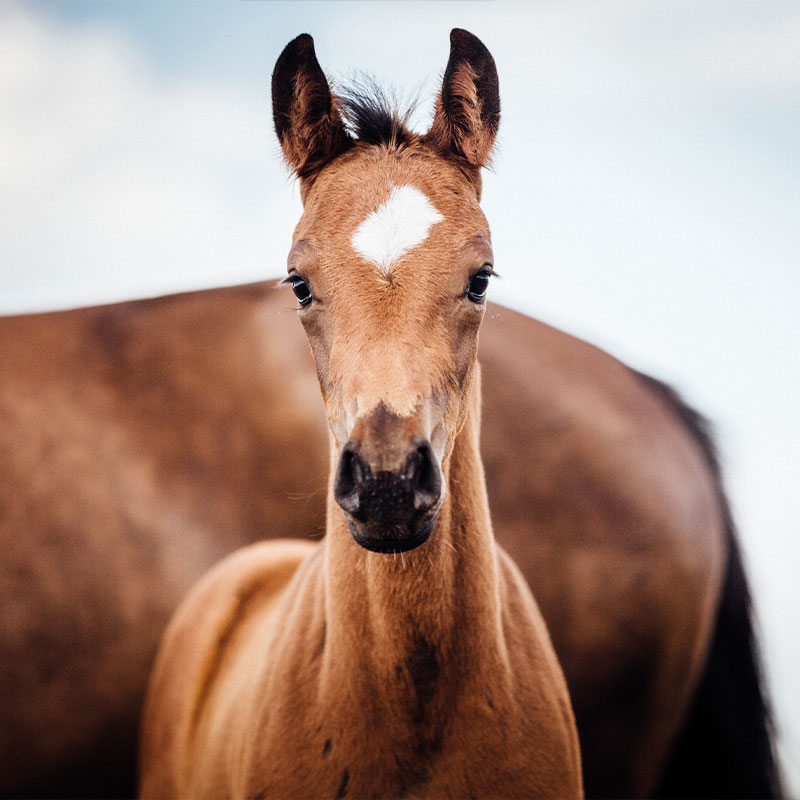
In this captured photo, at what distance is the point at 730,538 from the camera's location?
7.38ft

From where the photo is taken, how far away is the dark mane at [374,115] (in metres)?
1.29

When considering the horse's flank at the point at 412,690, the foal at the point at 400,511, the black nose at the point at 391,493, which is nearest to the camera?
the black nose at the point at 391,493

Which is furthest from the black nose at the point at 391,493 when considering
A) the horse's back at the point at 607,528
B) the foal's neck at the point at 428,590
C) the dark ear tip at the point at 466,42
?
the horse's back at the point at 607,528

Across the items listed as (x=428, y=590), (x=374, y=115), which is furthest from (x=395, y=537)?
(x=374, y=115)

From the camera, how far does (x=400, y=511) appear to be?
Answer: 0.90m

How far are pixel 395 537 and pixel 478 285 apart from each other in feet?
1.49

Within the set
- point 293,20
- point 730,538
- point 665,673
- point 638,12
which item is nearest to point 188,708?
point 665,673

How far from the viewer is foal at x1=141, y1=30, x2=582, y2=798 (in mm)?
997

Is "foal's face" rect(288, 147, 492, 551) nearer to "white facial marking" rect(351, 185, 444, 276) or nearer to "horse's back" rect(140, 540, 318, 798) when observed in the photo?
"white facial marking" rect(351, 185, 444, 276)

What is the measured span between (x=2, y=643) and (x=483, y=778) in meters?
1.91

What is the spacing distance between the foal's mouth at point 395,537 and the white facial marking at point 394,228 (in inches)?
14.7

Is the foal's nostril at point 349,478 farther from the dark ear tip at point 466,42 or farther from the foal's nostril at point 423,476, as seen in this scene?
the dark ear tip at point 466,42

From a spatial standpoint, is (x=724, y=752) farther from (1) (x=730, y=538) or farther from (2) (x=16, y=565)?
(2) (x=16, y=565)

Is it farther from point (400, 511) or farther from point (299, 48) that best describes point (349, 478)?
point (299, 48)
